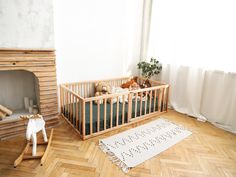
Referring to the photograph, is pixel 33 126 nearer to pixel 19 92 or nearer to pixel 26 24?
pixel 19 92

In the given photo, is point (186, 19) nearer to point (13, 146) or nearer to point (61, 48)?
point (61, 48)

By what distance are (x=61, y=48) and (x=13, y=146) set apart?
1.65 meters

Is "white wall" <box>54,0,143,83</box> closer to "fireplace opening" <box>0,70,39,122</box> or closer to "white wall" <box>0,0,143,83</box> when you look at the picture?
"white wall" <box>0,0,143,83</box>

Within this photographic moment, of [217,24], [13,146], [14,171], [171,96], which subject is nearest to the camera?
[14,171]

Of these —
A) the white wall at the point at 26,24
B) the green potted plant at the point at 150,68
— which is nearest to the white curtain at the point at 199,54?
the green potted plant at the point at 150,68

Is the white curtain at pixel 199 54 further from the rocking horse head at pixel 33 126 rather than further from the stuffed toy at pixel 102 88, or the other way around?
the rocking horse head at pixel 33 126

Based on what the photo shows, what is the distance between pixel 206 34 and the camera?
305cm

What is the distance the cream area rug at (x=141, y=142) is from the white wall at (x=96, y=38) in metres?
1.42

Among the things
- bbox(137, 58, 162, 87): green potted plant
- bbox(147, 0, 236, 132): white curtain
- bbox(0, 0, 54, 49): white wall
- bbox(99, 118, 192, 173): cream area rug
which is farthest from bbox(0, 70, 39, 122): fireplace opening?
bbox(147, 0, 236, 132): white curtain

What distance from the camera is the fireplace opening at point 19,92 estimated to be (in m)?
2.65

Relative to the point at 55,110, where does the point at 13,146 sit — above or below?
below

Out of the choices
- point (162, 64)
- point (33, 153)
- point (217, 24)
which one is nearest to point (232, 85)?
point (217, 24)

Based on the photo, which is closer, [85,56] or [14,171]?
[14,171]

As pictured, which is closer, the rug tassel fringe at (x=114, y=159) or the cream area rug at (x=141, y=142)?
the rug tassel fringe at (x=114, y=159)
